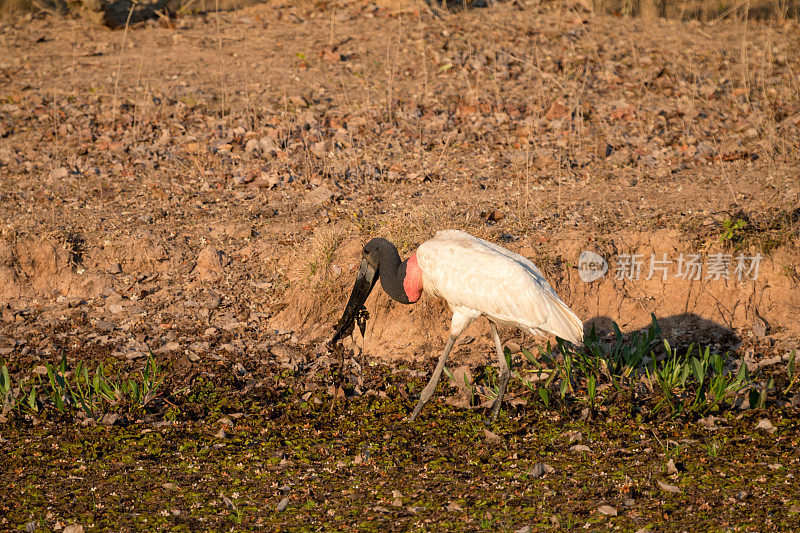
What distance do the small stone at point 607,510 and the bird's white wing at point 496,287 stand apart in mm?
1184

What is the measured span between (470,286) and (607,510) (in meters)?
1.64

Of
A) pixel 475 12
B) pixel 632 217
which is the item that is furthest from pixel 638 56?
pixel 632 217

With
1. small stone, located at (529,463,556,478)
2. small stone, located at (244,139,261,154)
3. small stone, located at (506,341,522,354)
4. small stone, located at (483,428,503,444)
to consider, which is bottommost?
small stone, located at (506,341,522,354)

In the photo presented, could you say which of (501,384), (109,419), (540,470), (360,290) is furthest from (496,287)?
(109,419)

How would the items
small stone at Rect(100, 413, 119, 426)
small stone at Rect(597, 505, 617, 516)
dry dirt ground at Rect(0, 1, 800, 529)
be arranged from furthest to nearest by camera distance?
dry dirt ground at Rect(0, 1, 800, 529) → small stone at Rect(100, 413, 119, 426) → small stone at Rect(597, 505, 617, 516)

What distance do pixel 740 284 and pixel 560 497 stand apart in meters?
3.24

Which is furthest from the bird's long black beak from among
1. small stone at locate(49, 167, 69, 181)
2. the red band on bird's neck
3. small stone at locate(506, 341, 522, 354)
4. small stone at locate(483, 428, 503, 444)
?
small stone at locate(49, 167, 69, 181)

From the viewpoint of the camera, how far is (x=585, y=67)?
33.1 ft

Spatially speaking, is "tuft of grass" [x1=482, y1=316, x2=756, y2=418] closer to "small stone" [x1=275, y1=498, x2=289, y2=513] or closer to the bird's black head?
the bird's black head

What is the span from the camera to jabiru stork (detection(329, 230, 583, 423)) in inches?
189

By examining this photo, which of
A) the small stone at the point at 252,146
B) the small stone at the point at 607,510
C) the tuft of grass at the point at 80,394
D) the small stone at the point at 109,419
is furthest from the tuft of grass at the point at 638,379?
the small stone at the point at 252,146

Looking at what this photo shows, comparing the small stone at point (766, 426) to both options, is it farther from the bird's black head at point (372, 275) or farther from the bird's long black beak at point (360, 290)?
the bird's long black beak at point (360, 290)

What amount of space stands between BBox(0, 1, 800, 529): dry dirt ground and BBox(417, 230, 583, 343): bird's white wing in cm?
73

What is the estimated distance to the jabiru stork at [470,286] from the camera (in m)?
4.81
